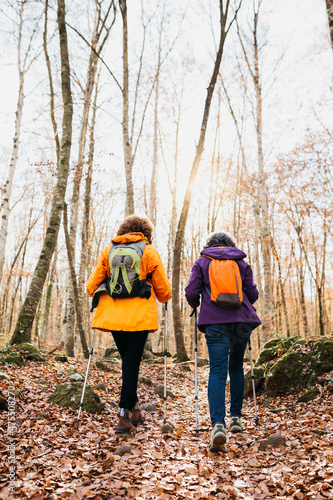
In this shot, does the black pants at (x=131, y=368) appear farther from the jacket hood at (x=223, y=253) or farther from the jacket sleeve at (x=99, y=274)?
the jacket hood at (x=223, y=253)

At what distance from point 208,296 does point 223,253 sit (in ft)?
1.68

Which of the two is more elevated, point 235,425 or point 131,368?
point 131,368

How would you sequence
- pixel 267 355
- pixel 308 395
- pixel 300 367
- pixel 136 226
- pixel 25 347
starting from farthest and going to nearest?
pixel 267 355, pixel 25 347, pixel 300 367, pixel 308 395, pixel 136 226

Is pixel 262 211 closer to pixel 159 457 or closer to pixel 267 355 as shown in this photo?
pixel 267 355

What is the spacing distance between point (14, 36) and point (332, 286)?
97.5ft

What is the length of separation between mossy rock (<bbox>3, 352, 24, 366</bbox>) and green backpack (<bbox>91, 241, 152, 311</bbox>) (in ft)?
9.12

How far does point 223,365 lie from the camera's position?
11.0 ft

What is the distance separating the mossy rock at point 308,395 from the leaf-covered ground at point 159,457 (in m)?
0.09

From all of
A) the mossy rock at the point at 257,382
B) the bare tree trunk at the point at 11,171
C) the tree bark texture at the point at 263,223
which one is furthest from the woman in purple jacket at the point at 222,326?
the bare tree trunk at the point at 11,171

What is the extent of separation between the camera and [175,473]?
2545 millimetres

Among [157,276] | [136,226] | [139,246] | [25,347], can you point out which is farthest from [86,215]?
[157,276]

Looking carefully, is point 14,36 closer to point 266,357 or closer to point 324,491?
point 266,357

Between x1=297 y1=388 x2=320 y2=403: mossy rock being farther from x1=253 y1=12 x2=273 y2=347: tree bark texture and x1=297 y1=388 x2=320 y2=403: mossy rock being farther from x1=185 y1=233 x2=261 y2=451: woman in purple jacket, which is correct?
x1=253 y1=12 x2=273 y2=347: tree bark texture

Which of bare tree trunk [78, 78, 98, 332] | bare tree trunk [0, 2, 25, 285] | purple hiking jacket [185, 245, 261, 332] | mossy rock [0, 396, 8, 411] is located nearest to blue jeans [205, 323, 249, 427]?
purple hiking jacket [185, 245, 261, 332]
